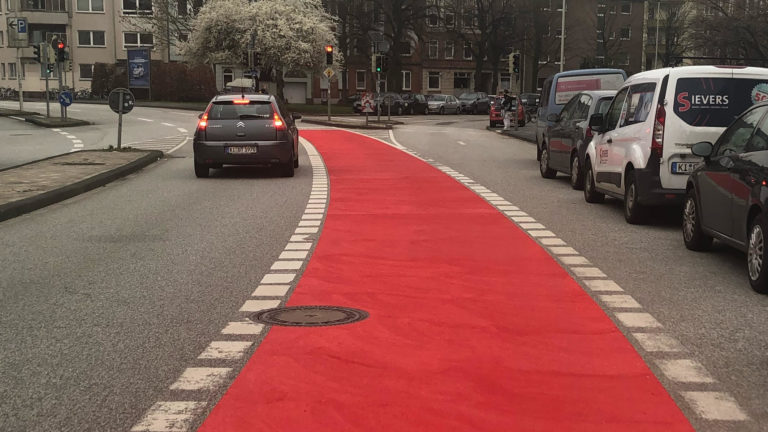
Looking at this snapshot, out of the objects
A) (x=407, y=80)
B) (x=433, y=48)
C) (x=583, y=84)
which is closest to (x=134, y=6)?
(x=407, y=80)

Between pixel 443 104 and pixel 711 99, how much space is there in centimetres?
6051

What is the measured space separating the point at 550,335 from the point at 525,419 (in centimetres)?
181

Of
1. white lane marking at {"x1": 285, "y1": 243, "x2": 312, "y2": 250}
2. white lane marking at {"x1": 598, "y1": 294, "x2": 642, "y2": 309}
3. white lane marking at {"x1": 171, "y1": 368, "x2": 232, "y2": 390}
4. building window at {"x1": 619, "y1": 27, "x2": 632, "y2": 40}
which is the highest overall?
building window at {"x1": 619, "y1": 27, "x2": 632, "y2": 40}

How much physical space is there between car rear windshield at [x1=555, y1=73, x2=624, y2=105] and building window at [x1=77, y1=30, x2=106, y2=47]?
78.8m

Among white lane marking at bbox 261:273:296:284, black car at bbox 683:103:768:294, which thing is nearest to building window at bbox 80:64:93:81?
Answer: black car at bbox 683:103:768:294

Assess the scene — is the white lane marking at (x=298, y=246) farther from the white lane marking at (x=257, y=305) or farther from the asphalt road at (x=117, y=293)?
the white lane marking at (x=257, y=305)

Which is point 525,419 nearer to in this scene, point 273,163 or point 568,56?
point 273,163

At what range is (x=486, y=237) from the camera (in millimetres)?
11180

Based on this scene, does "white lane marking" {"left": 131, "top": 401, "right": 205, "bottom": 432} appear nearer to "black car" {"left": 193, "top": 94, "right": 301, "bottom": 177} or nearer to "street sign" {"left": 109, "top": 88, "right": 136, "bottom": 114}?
"black car" {"left": 193, "top": 94, "right": 301, "bottom": 177}

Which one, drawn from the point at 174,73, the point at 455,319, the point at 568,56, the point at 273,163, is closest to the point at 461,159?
the point at 273,163

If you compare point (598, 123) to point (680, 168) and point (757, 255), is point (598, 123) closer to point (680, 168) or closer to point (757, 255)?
point (680, 168)

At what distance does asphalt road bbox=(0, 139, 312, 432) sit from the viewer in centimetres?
507

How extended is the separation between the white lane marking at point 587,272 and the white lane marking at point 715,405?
11.9ft

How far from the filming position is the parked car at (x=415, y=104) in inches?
2756
